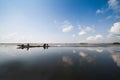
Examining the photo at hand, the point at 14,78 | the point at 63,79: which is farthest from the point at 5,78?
the point at 63,79

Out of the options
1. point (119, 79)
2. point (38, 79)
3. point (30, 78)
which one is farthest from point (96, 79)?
point (30, 78)

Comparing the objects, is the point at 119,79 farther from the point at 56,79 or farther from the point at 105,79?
the point at 56,79

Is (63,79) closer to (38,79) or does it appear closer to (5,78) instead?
(38,79)

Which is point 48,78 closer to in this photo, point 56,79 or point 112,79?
point 56,79

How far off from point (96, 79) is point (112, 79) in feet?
4.28

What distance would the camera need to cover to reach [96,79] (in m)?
7.52

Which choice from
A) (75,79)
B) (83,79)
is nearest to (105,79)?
(83,79)

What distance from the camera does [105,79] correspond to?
752cm

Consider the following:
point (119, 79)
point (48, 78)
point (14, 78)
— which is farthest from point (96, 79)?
point (14, 78)

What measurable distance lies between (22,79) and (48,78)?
2.10 m

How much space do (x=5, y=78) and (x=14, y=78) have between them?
2.45 ft

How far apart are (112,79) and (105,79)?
0.57 m

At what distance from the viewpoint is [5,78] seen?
770cm

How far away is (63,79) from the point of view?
297 inches
